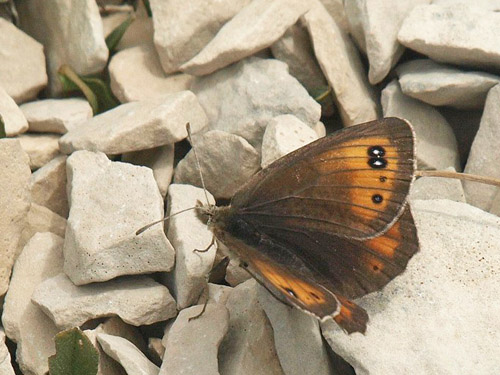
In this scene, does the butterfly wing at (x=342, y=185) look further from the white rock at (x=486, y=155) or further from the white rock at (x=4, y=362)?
the white rock at (x=4, y=362)

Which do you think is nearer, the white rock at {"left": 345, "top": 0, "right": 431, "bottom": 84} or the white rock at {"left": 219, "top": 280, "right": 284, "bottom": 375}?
the white rock at {"left": 219, "top": 280, "right": 284, "bottom": 375}

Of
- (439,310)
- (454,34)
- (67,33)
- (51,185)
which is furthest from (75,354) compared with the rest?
(454,34)

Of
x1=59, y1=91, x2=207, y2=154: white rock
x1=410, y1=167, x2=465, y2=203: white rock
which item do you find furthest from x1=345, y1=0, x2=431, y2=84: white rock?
Answer: x1=59, y1=91, x2=207, y2=154: white rock

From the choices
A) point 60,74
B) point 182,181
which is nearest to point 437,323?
point 182,181

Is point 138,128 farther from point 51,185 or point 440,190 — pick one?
point 440,190

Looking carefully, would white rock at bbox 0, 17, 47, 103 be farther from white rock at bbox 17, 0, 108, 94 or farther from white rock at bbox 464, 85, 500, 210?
white rock at bbox 464, 85, 500, 210

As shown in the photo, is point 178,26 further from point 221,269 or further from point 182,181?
point 221,269

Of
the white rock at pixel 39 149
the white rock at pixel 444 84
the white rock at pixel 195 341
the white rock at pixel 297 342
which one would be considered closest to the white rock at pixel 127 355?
the white rock at pixel 195 341
